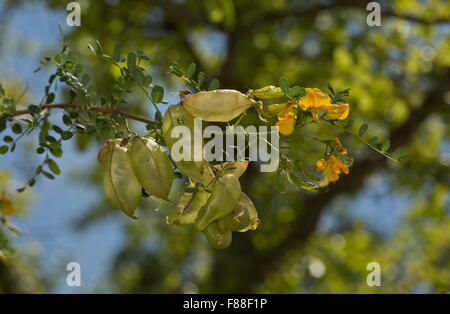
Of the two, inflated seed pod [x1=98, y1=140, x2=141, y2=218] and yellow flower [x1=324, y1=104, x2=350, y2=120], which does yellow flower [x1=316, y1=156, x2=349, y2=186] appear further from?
inflated seed pod [x1=98, y1=140, x2=141, y2=218]

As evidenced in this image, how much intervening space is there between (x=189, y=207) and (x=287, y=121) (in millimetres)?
157

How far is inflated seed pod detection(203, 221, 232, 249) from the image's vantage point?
684 mm

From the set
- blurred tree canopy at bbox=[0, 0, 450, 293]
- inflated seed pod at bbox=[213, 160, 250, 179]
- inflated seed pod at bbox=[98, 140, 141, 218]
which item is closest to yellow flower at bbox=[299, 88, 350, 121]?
inflated seed pod at bbox=[213, 160, 250, 179]

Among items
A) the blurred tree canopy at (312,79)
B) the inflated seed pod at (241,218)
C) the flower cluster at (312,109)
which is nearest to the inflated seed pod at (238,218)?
the inflated seed pod at (241,218)

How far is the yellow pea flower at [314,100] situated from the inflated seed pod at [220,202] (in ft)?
0.40

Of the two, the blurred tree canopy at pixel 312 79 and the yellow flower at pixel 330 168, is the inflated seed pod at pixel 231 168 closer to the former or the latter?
the yellow flower at pixel 330 168

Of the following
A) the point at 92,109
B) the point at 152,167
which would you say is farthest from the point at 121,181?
the point at 92,109

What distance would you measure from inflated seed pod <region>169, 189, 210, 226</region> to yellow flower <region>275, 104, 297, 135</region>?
12cm

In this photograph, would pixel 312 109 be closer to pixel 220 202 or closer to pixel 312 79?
pixel 220 202

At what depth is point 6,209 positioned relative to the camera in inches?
44.3

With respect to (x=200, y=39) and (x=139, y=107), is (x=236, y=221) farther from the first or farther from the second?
(x=200, y=39)

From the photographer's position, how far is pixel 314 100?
68 cm

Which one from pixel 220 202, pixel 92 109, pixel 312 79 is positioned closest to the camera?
pixel 220 202

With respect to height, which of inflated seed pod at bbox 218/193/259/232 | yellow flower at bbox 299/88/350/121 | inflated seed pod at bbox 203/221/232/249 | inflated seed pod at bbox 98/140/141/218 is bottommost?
inflated seed pod at bbox 203/221/232/249
